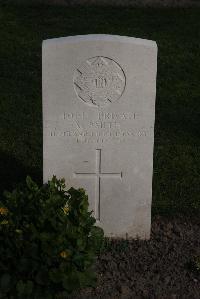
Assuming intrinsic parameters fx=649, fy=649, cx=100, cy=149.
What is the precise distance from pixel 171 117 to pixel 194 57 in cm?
268

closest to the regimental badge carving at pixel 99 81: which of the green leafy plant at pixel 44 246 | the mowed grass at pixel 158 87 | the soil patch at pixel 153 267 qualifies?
the green leafy plant at pixel 44 246

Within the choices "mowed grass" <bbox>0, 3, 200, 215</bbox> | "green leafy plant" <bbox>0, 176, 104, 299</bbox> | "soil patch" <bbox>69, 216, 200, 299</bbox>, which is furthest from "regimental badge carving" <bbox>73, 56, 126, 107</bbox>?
"mowed grass" <bbox>0, 3, 200, 215</bbox>

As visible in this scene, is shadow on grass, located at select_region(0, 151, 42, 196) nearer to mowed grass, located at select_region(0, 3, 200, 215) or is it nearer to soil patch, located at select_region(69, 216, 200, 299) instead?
mowed grass, located at select_region(0, 3, 200, 215)

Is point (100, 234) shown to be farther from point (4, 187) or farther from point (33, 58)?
point (33, 58)

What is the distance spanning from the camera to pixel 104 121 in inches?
206

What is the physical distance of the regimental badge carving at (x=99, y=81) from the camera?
5086 millimetres

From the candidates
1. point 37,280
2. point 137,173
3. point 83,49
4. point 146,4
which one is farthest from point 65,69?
point 146,4

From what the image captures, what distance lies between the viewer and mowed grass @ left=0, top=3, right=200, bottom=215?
688 centimetres

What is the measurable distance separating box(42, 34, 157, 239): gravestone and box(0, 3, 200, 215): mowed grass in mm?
862

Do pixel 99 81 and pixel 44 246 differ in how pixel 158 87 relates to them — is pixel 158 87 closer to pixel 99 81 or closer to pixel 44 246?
pixel 99 81

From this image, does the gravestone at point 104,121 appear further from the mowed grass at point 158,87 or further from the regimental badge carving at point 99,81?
the mowed grass at point 158,87

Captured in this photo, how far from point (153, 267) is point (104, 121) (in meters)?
1.26

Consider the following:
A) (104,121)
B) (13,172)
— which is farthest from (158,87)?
(104,121)

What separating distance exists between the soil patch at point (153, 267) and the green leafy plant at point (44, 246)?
12.3 inches
